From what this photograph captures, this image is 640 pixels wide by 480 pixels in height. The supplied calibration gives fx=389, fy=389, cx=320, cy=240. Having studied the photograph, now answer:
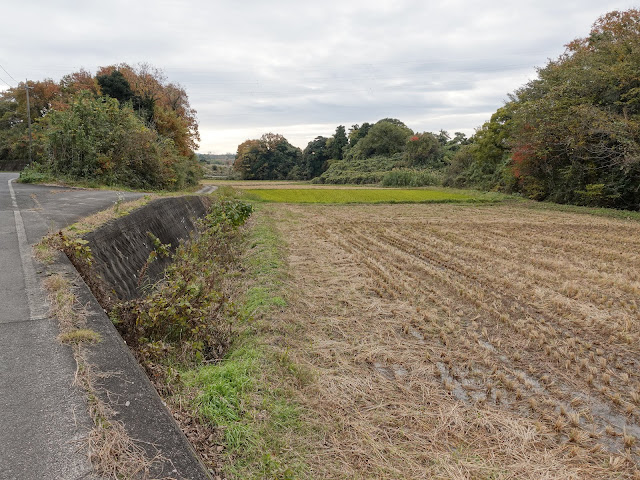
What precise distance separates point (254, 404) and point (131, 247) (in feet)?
14.2

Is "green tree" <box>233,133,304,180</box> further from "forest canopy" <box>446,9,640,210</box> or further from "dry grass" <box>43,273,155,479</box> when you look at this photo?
"dry grass" <box>43,273,155,479</box>

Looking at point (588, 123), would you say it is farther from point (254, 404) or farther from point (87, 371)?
point (87, 371)

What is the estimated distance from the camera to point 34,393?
2182 millimetres

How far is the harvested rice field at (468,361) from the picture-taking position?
261 centimetres

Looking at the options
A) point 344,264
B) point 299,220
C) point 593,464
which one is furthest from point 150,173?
point 593,464

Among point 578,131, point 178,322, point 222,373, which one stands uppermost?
point 578,131

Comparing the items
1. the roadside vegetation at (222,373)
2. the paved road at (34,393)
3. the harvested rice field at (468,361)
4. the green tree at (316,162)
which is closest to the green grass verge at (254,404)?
the roadside vegetation at (222,373)

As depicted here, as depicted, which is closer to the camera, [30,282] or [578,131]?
[30,282]

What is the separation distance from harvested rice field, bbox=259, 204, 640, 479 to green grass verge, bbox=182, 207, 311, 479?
16cm

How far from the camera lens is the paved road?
5.68ft

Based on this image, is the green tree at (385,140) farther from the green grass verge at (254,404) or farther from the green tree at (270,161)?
the green grass verge at (254,404)

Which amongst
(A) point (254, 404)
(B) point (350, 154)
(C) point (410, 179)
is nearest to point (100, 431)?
(A) point (254, 404)

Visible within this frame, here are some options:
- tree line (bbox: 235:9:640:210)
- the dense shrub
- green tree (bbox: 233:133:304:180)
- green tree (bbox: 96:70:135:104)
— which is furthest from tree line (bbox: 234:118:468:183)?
green tree (bbox: 96:70:135:104)

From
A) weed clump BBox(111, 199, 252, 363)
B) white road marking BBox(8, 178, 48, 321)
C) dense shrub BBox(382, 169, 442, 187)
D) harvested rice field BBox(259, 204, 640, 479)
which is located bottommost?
harvested rice field BBox(259, 204, 640, 479)
